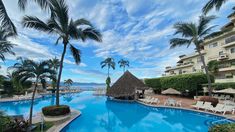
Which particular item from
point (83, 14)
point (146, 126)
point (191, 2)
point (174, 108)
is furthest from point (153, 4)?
point (174, 108)

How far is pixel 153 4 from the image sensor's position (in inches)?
604

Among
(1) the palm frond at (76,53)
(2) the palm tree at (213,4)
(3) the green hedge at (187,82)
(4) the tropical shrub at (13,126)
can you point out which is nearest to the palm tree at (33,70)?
(1) the palm frond at (76,53)

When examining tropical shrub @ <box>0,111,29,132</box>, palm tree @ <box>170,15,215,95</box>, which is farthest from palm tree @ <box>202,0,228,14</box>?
tropical shrub @ <box>0,111,29,132</box>

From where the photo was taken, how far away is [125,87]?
1146 inches

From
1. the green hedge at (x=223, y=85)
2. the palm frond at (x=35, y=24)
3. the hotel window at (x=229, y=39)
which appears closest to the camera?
the palm frond at (x=35, y=24)

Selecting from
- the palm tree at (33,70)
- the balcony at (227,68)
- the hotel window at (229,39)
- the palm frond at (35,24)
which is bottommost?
the palm tree at (33,70)

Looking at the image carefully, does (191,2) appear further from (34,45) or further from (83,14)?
(34,45)

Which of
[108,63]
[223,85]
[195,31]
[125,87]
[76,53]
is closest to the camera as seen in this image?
[76,53]

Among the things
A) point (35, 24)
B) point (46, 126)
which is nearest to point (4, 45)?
point (35, 24)

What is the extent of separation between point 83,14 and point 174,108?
13.6 metres

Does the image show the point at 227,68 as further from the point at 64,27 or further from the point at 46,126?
the point at 46,126

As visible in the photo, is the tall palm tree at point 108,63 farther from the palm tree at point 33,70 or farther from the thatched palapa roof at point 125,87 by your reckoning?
the palm tree at point 33,70

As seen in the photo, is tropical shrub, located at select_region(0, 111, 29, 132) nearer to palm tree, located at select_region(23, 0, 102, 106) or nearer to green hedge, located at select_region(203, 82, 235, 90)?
palm tree, located at select_region(23, 0, 102, 106)

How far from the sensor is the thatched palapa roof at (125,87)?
28255 mm
